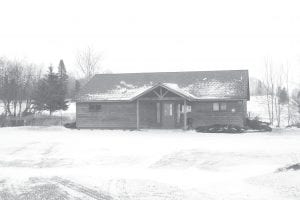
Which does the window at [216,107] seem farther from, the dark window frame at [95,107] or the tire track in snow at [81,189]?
the tire track in snow at [81,189]

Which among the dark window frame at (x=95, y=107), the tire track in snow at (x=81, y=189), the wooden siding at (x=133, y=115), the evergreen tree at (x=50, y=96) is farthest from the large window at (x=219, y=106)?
the tire track in snow at (x=81, y=189)

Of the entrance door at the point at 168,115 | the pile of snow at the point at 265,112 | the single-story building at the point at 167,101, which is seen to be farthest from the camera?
the pile of snow at the point at 265,112

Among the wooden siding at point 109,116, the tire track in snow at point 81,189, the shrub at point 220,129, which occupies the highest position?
the wooden siding at point 109,116

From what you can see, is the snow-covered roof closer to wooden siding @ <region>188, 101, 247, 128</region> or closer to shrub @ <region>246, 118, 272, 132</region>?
wooden siding @ <region>188, 101, 247, 128</region>

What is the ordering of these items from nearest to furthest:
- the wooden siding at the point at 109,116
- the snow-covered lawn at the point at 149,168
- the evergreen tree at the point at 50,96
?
the snow-covered lawn at the point at 149,168
the wooden siding at the point at 109,116
the evergreen tree at the point at 50,96

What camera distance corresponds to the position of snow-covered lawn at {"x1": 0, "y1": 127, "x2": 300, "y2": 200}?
12172 millimetres

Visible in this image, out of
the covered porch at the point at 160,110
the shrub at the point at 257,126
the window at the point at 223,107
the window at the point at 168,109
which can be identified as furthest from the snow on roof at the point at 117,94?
the shrub at the point at 257,126

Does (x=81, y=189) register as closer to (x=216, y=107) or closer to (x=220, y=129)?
(x=220, y=129)

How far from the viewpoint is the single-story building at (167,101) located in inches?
1308

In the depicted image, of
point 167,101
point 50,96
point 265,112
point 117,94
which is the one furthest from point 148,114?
point 265,112

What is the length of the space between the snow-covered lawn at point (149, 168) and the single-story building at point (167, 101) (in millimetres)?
6241

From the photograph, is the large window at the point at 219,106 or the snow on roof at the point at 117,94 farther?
the snow on roof at the point at 117,94

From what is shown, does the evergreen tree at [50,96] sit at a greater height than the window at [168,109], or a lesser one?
greater

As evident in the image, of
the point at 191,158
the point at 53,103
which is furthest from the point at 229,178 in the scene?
the point at 53,103
